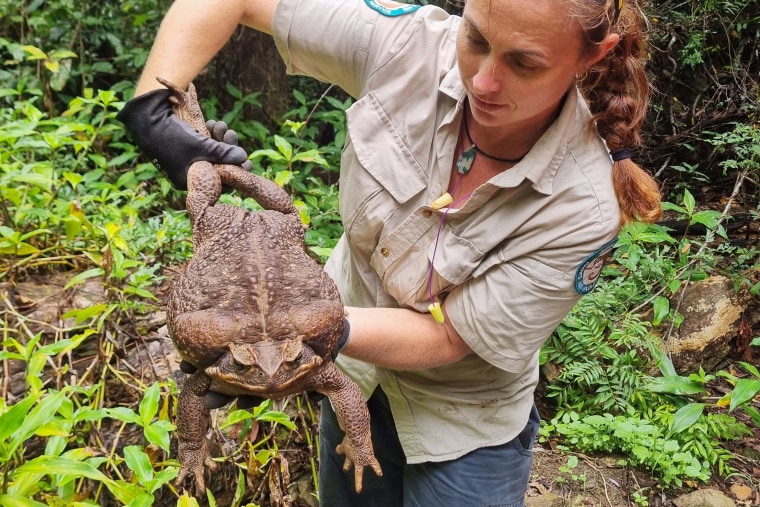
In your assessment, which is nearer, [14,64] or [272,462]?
[272,462]

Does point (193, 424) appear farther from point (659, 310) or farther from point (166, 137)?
point (659, 310)

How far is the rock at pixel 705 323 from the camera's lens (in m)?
4.40

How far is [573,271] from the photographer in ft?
6.93

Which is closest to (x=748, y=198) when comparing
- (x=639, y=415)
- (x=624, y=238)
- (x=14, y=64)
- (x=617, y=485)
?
(x=624, y=238)

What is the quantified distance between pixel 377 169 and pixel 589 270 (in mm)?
830

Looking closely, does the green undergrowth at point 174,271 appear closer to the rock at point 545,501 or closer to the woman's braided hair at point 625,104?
the rock at point 545,501

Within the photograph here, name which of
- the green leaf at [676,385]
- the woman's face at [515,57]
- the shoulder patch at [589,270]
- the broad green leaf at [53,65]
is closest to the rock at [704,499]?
the green leaf at [676,385]

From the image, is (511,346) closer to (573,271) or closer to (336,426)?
(573,271)

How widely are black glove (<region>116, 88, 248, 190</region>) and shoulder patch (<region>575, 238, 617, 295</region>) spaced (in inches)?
51.1

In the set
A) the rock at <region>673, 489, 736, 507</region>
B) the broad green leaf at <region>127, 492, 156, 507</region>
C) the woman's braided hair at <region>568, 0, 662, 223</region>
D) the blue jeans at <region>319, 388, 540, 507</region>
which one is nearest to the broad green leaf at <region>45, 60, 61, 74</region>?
the blue jeans at <region>319, 388, 540, 507</region>

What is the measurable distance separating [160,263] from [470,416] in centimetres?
232

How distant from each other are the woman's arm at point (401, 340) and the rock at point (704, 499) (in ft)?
7.20

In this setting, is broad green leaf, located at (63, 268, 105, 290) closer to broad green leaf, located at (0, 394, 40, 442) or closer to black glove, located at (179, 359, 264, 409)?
broad green leaf, located at (0, 394, 40, 442)

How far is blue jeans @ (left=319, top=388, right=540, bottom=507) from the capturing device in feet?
8.07
